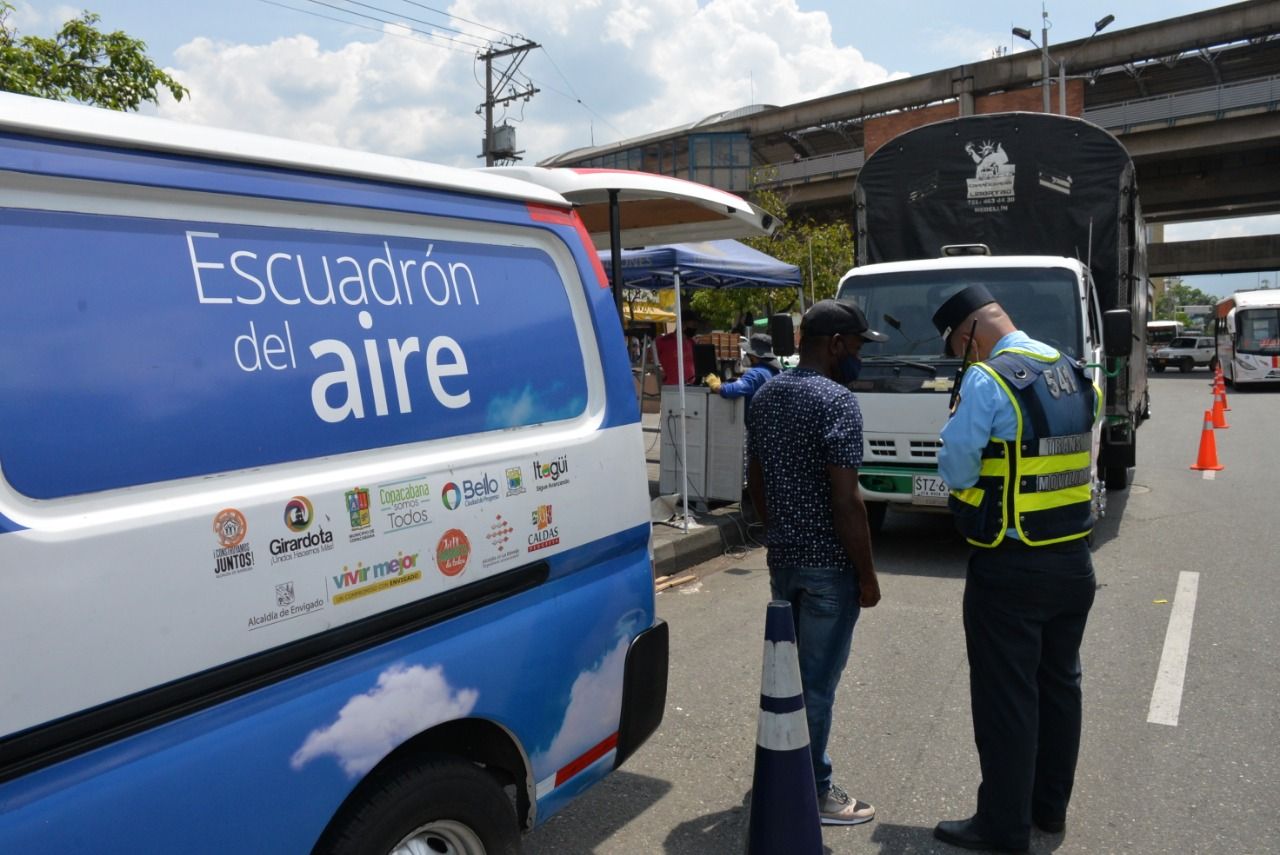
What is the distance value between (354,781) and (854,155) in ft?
158

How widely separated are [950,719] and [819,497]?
187 cm

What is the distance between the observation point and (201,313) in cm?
203

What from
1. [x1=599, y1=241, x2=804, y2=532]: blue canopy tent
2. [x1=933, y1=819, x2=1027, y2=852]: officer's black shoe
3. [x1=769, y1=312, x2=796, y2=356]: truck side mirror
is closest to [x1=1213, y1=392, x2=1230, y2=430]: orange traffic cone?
[x1=599, y1=241, x2=804, y2=532]: blue canopy tent

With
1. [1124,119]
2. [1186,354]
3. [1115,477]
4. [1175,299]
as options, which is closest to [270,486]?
[1115,477]

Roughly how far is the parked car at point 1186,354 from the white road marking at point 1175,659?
44934 millimetres

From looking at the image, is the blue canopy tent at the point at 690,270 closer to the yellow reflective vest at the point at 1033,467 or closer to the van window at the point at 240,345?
the yellow reflective vest at the point at 1033,467

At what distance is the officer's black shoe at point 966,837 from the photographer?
3.55m

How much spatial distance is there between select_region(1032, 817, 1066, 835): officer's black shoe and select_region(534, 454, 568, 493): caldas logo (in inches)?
88.4

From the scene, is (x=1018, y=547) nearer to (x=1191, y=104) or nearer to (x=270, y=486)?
(x=270, y=486)

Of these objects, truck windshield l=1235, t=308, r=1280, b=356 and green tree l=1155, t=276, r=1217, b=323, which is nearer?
truck windshield l=1235, t=308, r=1280, b=356

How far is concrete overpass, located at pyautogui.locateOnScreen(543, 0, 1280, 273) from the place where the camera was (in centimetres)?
3662

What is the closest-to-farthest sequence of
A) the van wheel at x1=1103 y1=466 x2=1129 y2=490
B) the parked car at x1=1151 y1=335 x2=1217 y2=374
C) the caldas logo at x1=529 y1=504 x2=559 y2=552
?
the caldas logo at x1=529 y1=504 x2=559 y2=552
the van wheel at x1=1103 y1=466 x2=1129 y2=490
the parked car at x1=1151 y1=335 x2=1217 y2=374

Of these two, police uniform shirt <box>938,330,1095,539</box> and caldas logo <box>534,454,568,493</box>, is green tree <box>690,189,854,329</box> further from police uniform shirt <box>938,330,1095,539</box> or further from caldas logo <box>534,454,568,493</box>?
caldas logo <box>534,454,568,493</box>

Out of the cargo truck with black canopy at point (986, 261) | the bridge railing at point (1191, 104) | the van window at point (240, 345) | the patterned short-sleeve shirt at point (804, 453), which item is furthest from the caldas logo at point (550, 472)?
the bridge railing at point (1191, 104)
